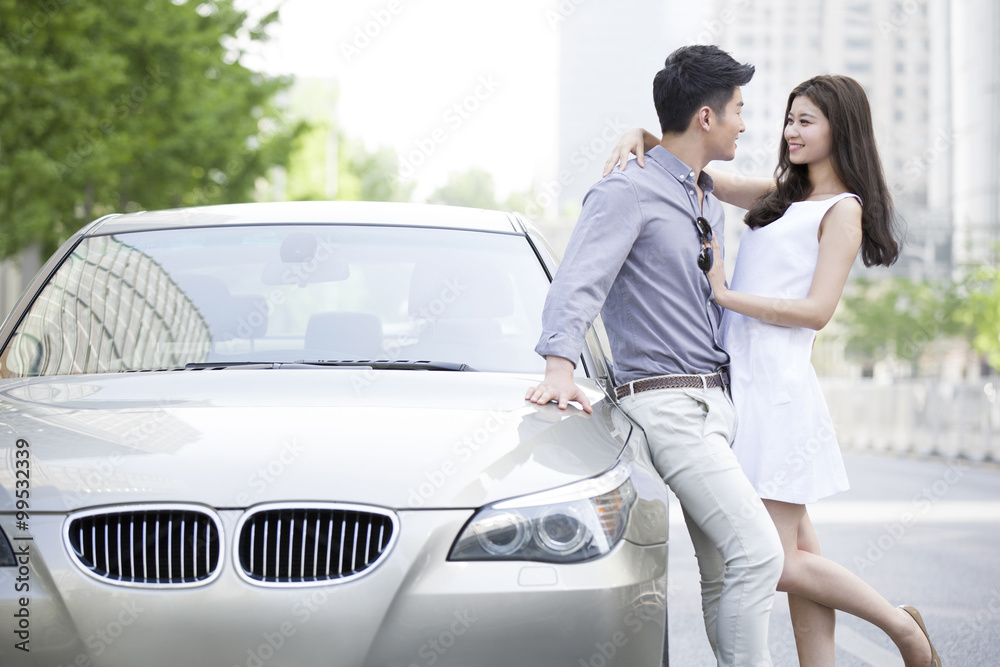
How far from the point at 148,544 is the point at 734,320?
1.80 meters

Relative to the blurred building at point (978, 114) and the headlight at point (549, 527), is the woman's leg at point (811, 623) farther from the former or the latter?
the blurred building at point (978, 114)

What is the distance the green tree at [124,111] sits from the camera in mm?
14539

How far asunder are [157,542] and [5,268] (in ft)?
84.7

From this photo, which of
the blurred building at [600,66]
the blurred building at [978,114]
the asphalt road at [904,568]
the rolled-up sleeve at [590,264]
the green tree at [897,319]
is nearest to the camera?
the rolled-up sleeve at [590,264]

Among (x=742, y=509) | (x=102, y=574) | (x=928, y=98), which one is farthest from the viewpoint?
(x=928, y=98)

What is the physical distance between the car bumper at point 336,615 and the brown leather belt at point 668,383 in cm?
89

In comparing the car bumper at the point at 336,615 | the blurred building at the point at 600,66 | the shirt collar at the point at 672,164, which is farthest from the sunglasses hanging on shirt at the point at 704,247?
the blurred building at the point at 600,66

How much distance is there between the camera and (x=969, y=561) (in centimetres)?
786

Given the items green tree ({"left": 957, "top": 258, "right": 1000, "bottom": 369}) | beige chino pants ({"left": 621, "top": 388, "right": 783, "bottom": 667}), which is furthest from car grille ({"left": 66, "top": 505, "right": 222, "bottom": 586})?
green tree ({"left": 957, "top": 258, "right": 1000, "bottom": 369})

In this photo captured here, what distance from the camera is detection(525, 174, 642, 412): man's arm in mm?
2908

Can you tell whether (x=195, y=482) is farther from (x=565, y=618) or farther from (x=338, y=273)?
(x=338, y=273)

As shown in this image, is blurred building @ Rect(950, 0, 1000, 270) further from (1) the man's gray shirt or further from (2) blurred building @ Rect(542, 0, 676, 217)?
(1) the man's gray shirt

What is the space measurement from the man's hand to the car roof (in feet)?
3.23

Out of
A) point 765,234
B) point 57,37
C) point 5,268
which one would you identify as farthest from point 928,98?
point 765,234
